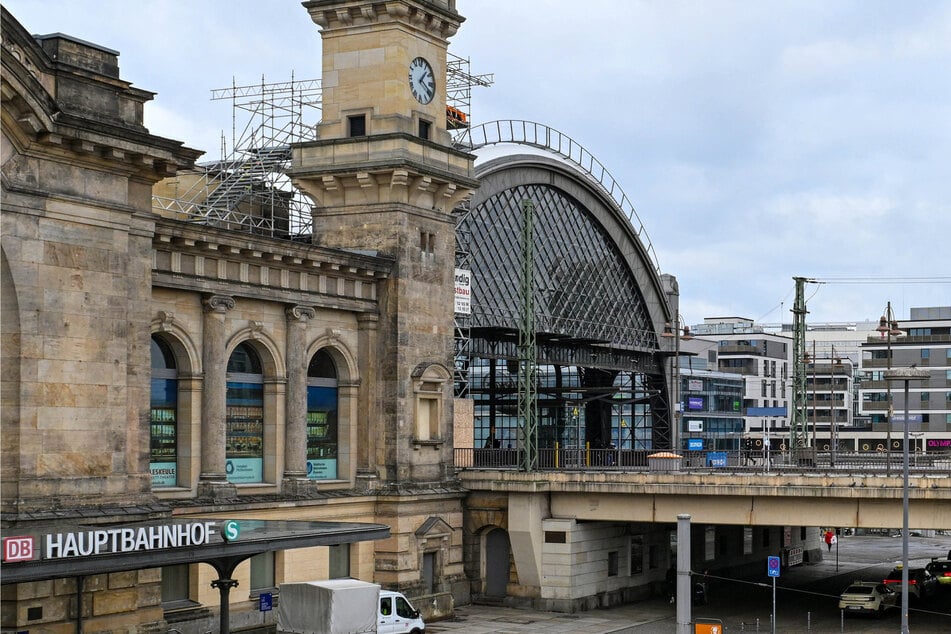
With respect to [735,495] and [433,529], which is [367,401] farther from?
[735,495]

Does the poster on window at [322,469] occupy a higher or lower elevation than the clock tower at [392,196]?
lower

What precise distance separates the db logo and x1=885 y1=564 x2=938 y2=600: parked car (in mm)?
39814

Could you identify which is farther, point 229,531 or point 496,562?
point 496,562

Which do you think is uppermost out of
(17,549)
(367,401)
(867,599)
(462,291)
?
(462,291)

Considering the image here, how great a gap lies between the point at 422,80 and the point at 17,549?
1165 inches

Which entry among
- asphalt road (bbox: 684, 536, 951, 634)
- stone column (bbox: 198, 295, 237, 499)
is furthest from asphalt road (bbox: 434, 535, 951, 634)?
stone column (bbox: 198, 295, 237, 499)

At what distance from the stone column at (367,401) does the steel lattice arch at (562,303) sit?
2080 centimetres

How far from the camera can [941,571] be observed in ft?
230

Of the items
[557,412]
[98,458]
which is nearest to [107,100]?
[98,458]

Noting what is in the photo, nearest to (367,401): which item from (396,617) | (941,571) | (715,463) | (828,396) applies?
(396,617)

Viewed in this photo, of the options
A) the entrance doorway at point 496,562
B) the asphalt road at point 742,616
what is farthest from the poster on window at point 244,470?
the entrance doorway at point 496,562

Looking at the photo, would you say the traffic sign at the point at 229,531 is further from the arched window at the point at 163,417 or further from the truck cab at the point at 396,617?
the arched window at the point at 163,417

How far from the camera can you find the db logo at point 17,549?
100 feet

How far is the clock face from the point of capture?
180 feet
